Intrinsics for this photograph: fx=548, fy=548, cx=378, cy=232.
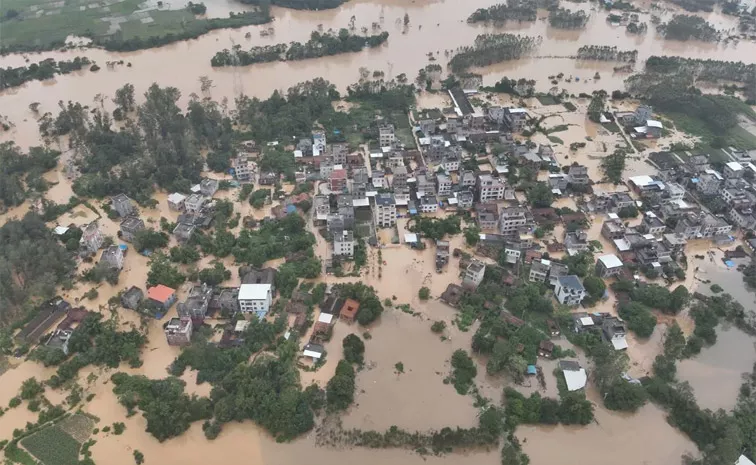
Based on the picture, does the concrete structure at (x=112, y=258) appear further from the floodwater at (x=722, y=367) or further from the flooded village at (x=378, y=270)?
the floodwater at (x=722, y=367)

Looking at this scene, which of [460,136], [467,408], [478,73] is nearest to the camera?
[467,408]

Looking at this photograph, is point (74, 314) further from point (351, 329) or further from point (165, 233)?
point (351, 329)

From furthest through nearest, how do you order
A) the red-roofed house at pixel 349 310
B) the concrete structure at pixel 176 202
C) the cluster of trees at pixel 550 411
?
the concrete structure at pixel 176 202
the red-roofed house at pixel 349 310
the cluster of trees at pixel 550 411

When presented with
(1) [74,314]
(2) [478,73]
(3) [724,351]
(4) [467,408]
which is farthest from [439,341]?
(2) [478,73]

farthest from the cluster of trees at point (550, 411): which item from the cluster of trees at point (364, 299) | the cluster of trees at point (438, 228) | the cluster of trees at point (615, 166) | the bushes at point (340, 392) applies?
the cluster of trees at point (615, 166)

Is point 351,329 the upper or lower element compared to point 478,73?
lower

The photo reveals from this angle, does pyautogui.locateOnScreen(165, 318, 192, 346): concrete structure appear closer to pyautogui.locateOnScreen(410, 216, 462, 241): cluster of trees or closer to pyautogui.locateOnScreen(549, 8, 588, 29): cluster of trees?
pyautogui.locateOnScreen(410, 216, 462, 241): cluster of trees

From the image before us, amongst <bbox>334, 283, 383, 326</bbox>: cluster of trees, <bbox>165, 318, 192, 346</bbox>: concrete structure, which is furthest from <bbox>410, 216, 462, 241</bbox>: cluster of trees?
→ <bbox>165, 318, 192, 346</bbox>: concrete structure
